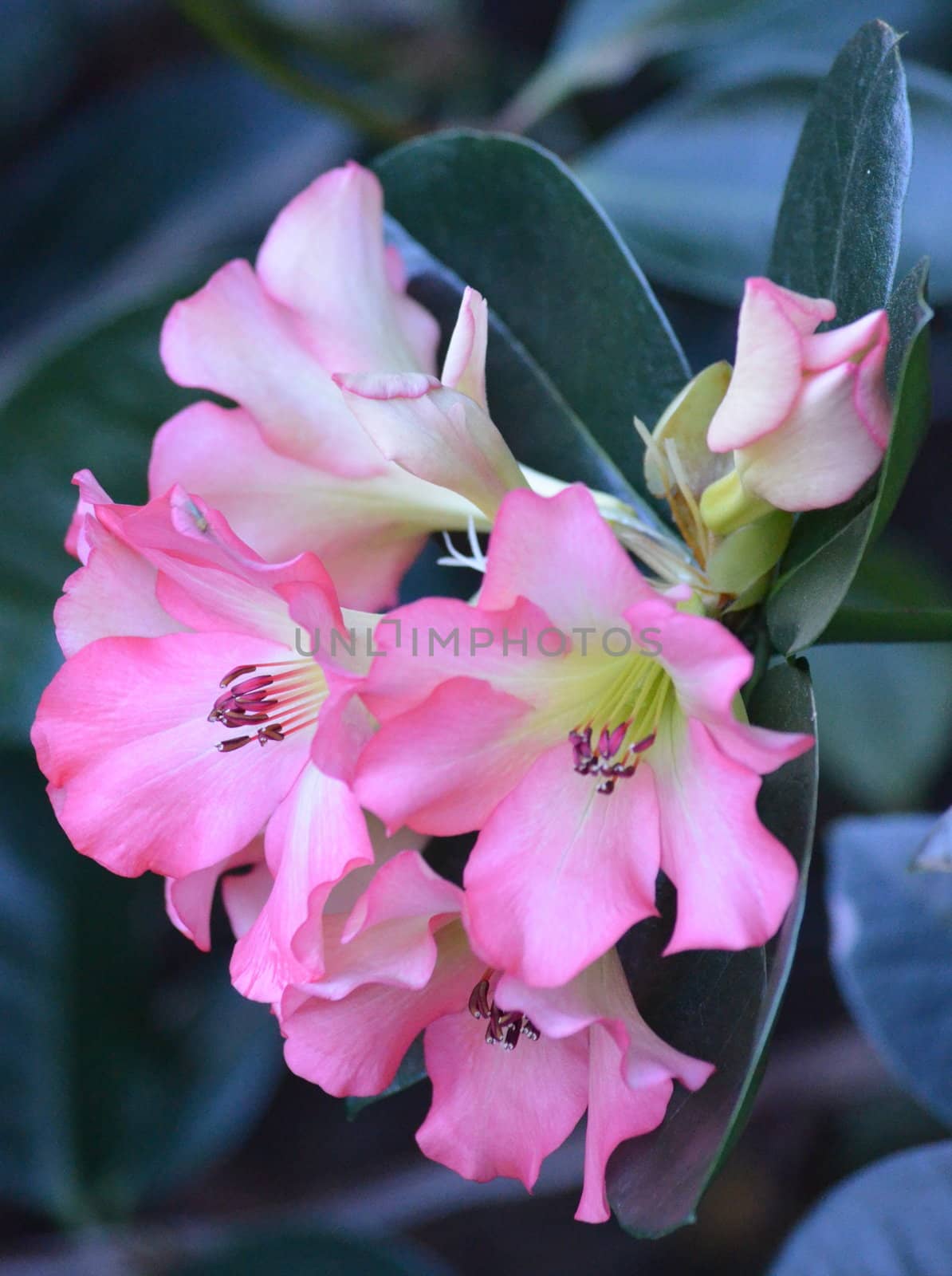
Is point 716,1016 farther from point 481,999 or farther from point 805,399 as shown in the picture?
point 805,399

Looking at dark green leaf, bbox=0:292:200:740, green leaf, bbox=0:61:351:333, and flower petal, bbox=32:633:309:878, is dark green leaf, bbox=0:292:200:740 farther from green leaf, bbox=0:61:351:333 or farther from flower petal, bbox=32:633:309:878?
green leaf, bbox=0:61:351:333

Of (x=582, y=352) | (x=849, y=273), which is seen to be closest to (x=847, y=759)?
(x=582, y=352)

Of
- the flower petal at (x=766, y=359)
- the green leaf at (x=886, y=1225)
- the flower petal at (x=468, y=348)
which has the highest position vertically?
the flower petal at (x=468, y=348)

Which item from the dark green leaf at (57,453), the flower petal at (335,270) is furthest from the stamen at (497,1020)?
the dark green leaf at (57,453)

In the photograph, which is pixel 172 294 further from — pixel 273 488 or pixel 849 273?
pixel 849 273

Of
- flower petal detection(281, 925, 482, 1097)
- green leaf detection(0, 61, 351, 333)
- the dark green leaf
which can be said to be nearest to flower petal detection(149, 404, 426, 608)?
flower petal detection(281, 925, 482, 1097)

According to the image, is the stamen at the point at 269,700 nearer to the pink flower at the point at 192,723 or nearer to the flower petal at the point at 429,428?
the pink flower at the point at 192,723

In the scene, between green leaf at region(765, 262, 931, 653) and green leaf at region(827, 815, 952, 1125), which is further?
green leaf at region(827, 815, 952, 1125)
